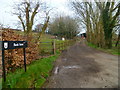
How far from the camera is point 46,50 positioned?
875cm

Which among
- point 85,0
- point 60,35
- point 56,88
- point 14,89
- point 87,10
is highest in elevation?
point 85,0

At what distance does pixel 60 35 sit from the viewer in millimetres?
47031

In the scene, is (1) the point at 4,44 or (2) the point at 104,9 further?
(2) the point at 104,9

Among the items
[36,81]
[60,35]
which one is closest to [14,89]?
[36,81]

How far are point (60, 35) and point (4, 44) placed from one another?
4465cm

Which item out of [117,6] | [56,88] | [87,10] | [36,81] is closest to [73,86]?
[56,88]

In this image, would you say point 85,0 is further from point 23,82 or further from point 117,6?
point 23,82

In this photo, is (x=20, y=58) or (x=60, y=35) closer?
(x=20, y=58)

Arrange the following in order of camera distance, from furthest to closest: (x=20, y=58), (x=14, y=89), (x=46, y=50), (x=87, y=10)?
(x=87, y=10) → (x=46, y=50) → (x=20, y=58) → (x=14, y=89)

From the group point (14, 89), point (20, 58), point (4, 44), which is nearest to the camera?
point (14, 89)

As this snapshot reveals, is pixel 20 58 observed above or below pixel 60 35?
below

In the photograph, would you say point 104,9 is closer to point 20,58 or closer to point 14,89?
point 20,58

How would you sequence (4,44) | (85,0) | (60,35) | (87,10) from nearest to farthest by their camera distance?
(4,44) → (85,0) → (87,10) → (60,35)

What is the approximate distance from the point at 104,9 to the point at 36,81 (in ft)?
45.8
